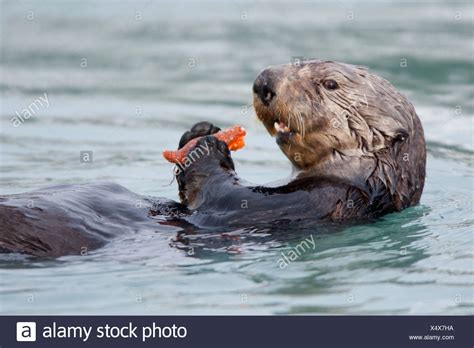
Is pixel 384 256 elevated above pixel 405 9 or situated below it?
below

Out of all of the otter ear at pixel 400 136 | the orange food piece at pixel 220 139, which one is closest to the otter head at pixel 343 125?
the otter ear at pixel 400 136

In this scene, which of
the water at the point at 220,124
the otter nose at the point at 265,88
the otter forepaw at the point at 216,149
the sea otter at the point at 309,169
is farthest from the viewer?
the otter forepaw at the point at 216,149

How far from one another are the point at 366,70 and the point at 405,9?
34.8 ft

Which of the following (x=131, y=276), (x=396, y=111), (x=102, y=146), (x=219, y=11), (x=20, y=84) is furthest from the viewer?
(x=219, y=11)

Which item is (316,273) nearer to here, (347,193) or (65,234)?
(347,193)

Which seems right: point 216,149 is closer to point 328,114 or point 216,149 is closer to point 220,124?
point 328,114

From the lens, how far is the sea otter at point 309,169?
252 inches

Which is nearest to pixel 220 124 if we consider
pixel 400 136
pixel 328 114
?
pixel 328 114

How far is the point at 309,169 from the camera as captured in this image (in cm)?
684

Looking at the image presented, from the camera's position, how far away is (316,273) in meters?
5.81

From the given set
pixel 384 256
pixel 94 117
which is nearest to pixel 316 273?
pixel 384 256

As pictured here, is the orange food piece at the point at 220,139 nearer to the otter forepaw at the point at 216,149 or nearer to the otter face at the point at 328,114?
the otter forepaw at the point at 216,149

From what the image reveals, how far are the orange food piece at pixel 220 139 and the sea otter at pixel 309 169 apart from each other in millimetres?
92

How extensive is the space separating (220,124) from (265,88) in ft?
14.3
